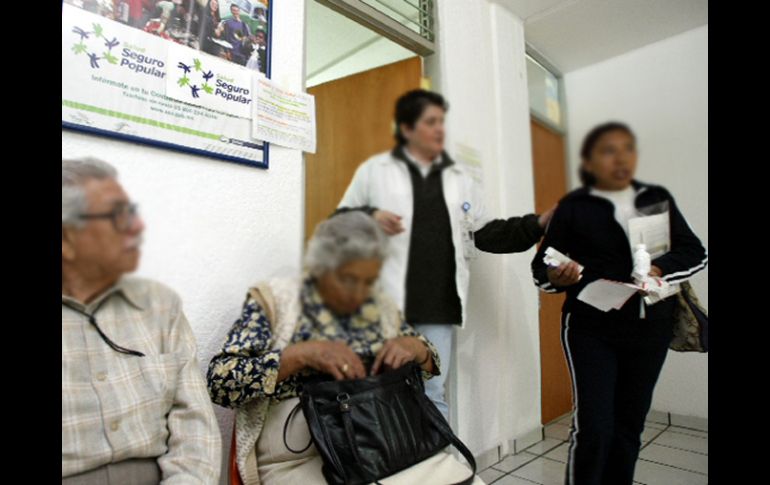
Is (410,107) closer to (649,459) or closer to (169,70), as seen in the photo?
(169,70)

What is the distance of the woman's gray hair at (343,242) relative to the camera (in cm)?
46

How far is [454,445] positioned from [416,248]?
326mm

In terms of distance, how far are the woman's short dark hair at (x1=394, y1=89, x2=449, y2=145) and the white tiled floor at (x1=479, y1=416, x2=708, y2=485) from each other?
0.55 metres

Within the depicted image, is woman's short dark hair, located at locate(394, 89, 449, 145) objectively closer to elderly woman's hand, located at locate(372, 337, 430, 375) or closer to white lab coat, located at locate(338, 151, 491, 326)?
white lab coat, located at locate(338, 151, 491, 326)

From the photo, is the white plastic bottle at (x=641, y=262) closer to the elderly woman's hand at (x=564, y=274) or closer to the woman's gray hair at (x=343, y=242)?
the elderly woman's hand at (x=564, y=274)

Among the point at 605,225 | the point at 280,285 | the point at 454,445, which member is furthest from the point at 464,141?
the point at 454,445

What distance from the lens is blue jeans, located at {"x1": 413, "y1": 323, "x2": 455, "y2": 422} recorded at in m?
0.59

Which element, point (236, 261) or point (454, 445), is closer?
point (236, 261)

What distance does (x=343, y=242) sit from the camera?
18.3 inches

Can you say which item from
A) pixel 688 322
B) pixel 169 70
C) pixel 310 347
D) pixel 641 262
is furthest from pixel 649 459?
pixel 169 70

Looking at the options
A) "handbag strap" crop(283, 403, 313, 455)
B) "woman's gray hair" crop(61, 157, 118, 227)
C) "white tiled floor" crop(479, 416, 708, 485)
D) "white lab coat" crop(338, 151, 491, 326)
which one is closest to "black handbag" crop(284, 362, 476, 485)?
"handbag strap" crop(283, 403, 313, 455)

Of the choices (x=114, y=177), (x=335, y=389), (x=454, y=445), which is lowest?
(x=454, y=445)
